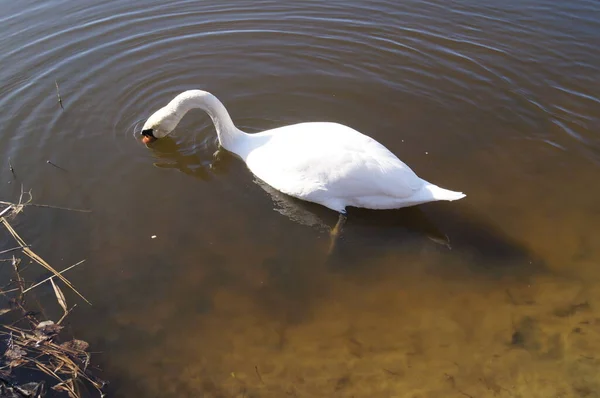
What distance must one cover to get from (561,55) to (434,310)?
607cm

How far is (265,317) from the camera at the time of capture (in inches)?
208

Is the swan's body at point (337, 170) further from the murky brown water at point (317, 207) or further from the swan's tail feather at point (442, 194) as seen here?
the murky brown water at point (317, 207)

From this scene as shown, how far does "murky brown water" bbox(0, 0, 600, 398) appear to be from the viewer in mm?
4938

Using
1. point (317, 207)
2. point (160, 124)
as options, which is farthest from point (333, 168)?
point (160, 124)

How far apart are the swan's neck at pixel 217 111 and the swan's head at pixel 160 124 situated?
131 millimetres

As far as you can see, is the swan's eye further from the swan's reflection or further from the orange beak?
the swan's reflection

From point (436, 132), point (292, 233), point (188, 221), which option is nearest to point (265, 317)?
point (292, 233)

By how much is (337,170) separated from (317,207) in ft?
2.50

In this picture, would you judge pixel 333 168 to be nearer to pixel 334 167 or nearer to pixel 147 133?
pixel 334 167

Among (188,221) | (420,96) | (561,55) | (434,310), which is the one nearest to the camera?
(434,310)

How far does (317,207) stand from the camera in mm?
6539

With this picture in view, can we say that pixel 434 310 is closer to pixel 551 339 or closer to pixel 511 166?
pixel 551 339

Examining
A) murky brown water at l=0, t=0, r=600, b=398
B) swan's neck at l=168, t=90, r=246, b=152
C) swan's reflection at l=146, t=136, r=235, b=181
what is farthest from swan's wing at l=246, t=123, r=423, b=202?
swan's reflection at l=146, t=136, r=235, b=181

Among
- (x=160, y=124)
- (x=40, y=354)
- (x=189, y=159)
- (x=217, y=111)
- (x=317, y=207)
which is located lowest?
(x=40, y=354)
